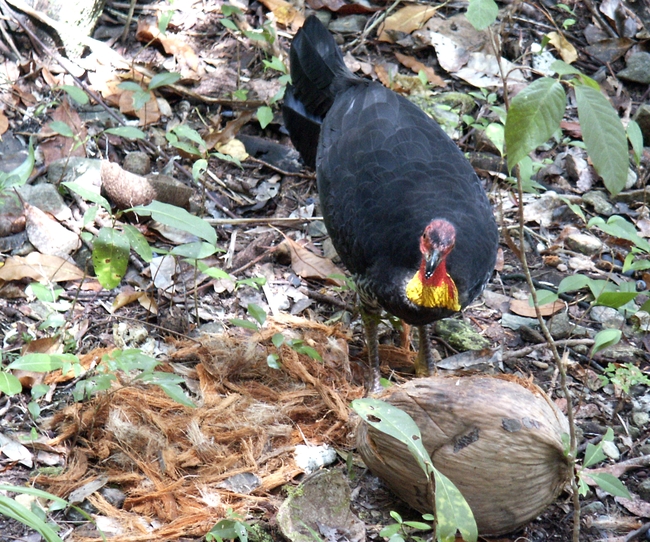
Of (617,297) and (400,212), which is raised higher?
(617,297)

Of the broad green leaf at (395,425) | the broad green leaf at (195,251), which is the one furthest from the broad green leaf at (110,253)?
the broad green leaf at (395,425)

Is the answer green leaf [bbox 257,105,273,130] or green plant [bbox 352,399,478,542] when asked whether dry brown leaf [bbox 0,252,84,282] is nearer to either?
green leaf [bbox 257,105,273,130]

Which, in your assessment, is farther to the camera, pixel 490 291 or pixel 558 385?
pixel 490 291

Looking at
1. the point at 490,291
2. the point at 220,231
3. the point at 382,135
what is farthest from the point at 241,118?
the point at 490,291

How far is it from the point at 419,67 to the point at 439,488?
514 centimetres

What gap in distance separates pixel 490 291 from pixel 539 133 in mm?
3396

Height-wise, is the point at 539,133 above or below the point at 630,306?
above

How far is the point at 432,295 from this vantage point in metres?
4.09

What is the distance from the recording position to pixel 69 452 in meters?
3.84

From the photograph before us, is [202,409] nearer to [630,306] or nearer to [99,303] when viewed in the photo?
[99,303]

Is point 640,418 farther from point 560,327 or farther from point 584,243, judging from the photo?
point 584,243

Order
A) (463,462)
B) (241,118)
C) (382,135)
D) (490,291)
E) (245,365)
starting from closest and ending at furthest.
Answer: (463,462), (245,365), (382,135), (490,291), (241,118)

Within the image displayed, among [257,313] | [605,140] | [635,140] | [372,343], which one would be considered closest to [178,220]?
[257,313]

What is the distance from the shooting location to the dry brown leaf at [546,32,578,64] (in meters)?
7.09
